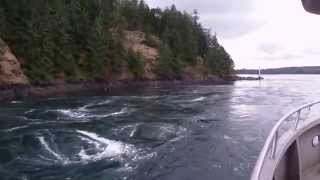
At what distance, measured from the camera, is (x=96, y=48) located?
6994 cm

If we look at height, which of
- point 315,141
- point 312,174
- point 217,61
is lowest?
point 312,174

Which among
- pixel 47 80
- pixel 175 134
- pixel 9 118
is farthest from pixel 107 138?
pixel 47 80

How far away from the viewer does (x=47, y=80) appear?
2127 inches

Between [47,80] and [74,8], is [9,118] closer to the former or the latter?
[47,80]

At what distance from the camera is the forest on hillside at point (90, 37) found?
176 feet

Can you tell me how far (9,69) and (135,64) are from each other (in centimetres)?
3420

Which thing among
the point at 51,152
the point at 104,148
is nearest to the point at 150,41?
the point at 104,148

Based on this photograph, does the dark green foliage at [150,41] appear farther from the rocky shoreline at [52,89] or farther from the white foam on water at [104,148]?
the white foam on water at [104,148]

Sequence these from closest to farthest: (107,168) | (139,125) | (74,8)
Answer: (107,168), (139,125), (74,8)

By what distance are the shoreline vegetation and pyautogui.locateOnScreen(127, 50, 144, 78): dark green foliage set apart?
0.19m

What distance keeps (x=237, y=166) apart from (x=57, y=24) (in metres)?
52.6

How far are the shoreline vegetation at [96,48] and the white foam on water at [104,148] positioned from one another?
27.6 metres

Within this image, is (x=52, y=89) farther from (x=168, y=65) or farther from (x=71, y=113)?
(x=168, y=65)

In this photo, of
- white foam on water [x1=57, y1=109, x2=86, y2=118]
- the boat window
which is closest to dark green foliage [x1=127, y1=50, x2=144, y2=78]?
white foam on water [x1=57, y1=109, x2=86, y2=118]
